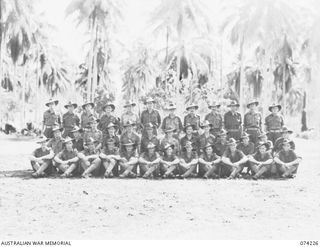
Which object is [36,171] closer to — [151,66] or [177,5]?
[177,5]

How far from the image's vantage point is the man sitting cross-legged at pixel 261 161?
10.2 m

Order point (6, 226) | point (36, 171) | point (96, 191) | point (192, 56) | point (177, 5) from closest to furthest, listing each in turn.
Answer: point (6, 226) → point (96, 191) → point (36, 171) → point (177, 5) → point (192, 56)

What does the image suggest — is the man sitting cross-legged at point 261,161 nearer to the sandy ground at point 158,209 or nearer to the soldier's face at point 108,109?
the sandy ground at point 158,209

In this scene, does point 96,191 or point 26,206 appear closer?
point 26,206

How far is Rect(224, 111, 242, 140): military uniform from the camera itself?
11047 millimetres

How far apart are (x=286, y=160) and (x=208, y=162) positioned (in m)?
1.47

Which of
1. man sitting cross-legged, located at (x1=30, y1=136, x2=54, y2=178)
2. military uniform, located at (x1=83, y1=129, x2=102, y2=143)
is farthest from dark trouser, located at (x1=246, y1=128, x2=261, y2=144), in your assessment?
man sitting cross-legged, located at (x1=30, y1=136, x2=54, y2=178)

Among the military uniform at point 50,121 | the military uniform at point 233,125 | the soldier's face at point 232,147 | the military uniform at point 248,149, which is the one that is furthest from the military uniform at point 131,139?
the military uniform at point 248,149

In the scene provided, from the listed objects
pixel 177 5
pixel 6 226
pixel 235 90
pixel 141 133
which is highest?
pixel 177 5

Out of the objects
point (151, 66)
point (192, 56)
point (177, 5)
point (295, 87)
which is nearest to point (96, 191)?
point (177, 5)

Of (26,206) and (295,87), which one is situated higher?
(295,87)

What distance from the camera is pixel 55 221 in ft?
23.9

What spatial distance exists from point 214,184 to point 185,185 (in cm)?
53

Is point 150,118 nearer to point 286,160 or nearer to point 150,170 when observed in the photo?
point 150,170
